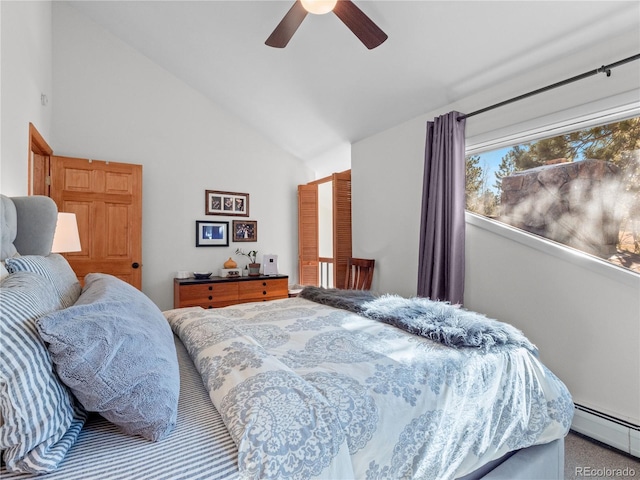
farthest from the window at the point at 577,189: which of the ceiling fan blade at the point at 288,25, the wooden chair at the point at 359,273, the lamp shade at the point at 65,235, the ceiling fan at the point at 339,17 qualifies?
the lamp shade at the point at 65,235

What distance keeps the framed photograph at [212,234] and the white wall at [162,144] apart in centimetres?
8

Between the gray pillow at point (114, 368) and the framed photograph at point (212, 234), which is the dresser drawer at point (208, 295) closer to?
the framed photograph at point (212, 234)

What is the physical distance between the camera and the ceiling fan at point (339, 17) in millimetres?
1883

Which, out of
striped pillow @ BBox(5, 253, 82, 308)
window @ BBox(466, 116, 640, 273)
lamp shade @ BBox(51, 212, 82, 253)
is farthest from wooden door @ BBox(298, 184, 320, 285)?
striped pillow @ BBox(5, 253, 82, 308)

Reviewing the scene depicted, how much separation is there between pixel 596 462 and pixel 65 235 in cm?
360

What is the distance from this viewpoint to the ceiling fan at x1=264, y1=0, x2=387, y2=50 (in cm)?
188

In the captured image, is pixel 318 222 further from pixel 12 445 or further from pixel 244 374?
pixel 12 445

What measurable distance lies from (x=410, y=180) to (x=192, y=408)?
296cm

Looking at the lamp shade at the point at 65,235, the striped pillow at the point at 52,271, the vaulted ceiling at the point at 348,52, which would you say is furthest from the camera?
the lamp shade at the point at 65,235

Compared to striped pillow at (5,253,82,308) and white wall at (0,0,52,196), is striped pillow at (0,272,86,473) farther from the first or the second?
white wall at (0,0,52,196)

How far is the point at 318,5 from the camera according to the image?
1899 mm

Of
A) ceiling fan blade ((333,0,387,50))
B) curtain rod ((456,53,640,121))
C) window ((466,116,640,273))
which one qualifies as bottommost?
window ((466,116,640,273))

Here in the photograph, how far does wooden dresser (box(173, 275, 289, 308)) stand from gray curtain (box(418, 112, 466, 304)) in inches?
78.2

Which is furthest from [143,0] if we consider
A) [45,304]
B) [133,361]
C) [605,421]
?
[605,421]
